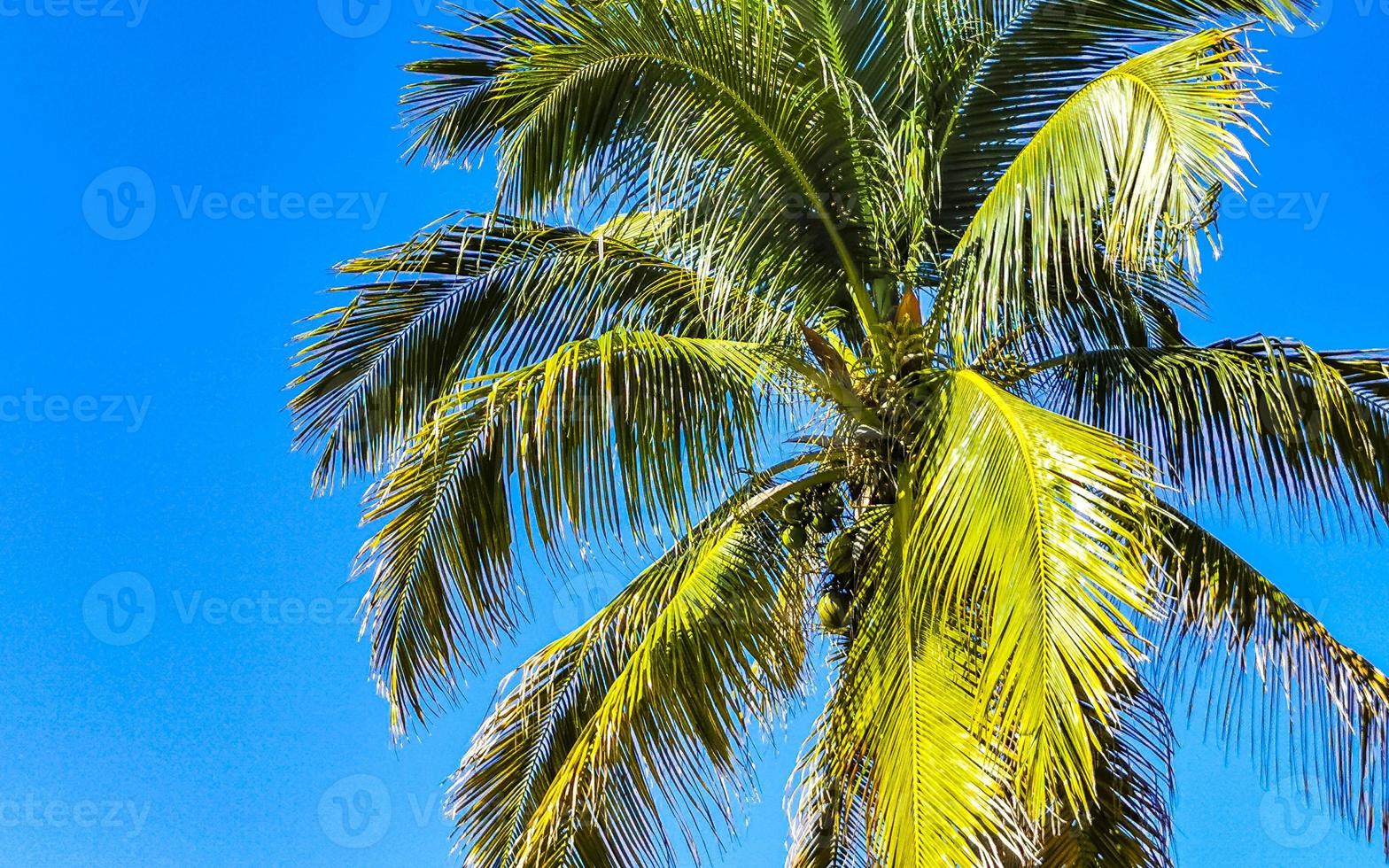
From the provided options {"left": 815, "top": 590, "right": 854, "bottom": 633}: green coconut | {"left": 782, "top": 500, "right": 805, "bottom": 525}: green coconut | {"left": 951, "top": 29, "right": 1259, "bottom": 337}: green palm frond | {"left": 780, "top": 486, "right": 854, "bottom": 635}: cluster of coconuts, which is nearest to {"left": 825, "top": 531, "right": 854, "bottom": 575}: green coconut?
{"left": 780, "top": 486, "right": 854, "bottom": 635}: cluster of coconuts

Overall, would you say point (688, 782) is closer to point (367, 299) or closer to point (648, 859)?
point (648, 859)

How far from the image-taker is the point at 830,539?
689 centimetres

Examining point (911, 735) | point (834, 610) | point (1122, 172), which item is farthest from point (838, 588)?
point (1122, 172)

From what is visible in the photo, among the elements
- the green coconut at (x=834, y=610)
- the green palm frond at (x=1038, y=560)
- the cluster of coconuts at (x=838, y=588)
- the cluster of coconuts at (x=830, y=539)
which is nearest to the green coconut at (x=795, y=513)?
the cluster of coconuts at (x=830, y=539)

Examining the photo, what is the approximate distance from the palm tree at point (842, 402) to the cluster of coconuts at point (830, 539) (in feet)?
0.08

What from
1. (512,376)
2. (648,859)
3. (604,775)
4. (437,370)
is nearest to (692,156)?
(512,376)

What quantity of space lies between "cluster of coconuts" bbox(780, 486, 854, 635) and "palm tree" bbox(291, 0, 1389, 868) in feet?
0.08

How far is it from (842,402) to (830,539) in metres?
0.78

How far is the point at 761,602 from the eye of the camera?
22.7ft

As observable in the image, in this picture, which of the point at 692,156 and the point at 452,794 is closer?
the point at 692,156

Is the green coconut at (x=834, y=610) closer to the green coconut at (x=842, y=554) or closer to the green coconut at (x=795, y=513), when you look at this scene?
the green coconut at (x=842, y=554)

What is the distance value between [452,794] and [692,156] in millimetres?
3484

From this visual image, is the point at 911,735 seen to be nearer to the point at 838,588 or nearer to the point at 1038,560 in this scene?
the point at 1038,560

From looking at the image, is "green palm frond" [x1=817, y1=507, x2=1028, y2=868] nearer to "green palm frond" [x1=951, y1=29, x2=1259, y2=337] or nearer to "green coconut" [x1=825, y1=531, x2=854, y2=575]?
"green coconut" [x1=825, y1=531, x2=854, y2=575]
